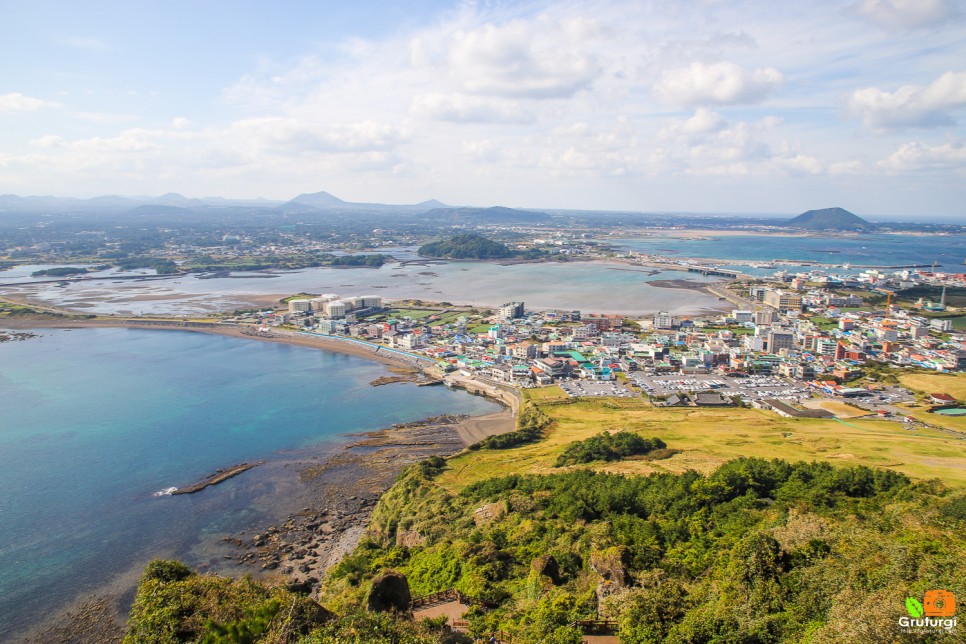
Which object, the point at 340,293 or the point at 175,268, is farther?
the point at 175,268

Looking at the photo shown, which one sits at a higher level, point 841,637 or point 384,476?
point 841,637


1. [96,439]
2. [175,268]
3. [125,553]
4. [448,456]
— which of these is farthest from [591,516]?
[175,268]

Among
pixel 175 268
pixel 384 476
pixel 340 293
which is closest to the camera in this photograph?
pixel 384 476

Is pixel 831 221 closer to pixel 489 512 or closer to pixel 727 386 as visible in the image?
pixel 727 386

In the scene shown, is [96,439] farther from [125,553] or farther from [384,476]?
[384,476]

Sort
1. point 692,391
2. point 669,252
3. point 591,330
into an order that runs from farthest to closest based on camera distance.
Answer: point 669,252, point 591,330, point 692,391

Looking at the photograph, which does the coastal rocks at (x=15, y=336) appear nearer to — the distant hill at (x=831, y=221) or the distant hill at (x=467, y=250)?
the distant hill at (x=467, y=250)

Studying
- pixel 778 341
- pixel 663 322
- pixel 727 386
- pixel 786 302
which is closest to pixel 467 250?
pixel 786 302

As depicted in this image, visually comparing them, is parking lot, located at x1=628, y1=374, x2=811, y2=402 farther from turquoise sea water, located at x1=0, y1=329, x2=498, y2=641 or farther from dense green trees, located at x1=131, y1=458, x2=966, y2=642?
dense green trees, located at x1=131, y1=458, x2=966, y2=642

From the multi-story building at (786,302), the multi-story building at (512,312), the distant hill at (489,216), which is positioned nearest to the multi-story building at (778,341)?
the multi-story building at (786,302)
